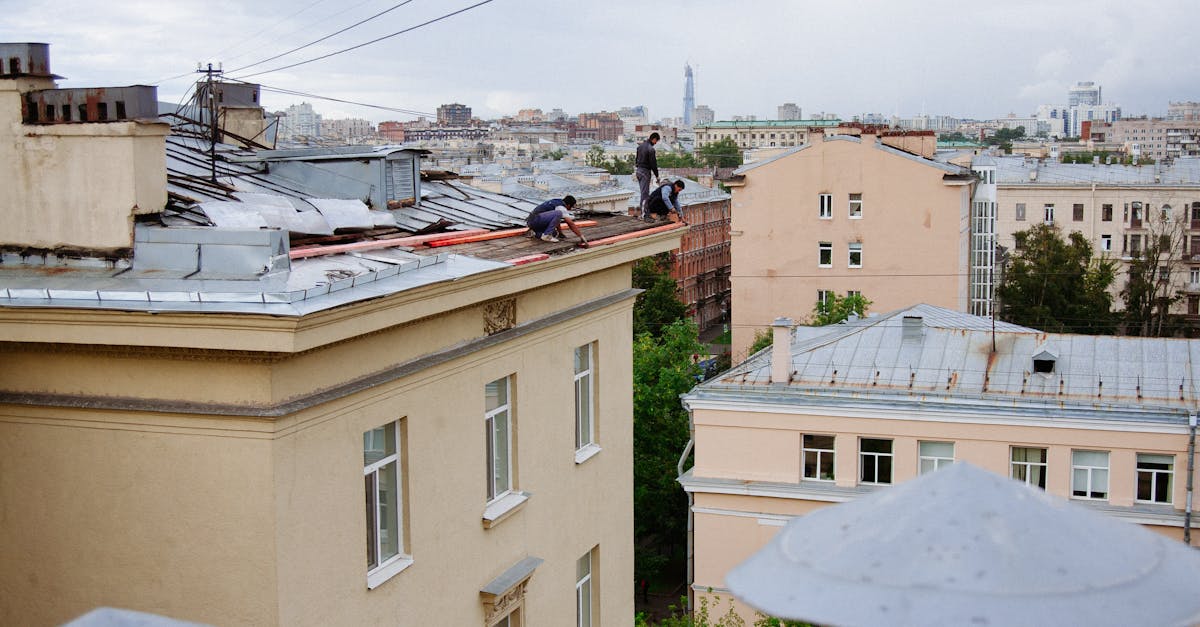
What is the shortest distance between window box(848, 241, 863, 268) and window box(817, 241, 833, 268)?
84 centimetres

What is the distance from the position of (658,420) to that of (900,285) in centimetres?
1409

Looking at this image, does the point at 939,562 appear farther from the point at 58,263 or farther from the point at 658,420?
the point at 658,420

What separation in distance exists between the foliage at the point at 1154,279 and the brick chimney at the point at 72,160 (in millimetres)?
62767

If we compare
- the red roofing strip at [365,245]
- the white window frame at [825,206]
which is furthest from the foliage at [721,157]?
the red roofing strip at [365,245]

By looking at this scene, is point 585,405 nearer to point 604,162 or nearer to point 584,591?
point 584,591

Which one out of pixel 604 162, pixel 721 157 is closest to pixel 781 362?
pixel 721 157

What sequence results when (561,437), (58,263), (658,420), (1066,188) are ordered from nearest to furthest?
(58,263)
(561,437)
(658,420)
(1066,188)

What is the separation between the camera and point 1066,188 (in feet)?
247

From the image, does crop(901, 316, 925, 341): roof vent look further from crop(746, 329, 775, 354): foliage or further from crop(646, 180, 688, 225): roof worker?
crop(746, 329, 775, 354): foliage

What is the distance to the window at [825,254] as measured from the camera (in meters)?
50.6

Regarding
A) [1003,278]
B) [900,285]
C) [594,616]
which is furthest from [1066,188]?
[594,616]

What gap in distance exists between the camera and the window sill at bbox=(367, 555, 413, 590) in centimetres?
845

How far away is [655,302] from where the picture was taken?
64.2 metres

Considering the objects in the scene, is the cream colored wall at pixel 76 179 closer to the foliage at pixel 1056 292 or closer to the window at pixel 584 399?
the window at pixel 584 399
